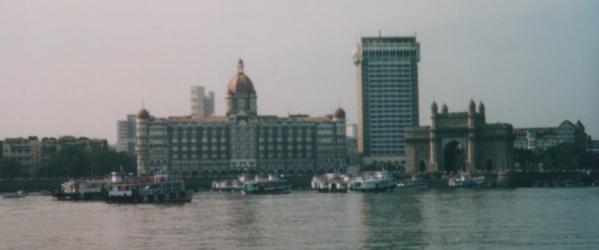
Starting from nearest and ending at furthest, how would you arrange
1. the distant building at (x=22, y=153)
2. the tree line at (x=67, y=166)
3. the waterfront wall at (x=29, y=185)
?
1. the waterfront wall at (x=29, y=185)
2. the tree line at (x=67, y=166)
3. the distant building at (x=22, y=153)

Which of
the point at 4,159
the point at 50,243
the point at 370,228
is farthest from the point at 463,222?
the point at 4,159

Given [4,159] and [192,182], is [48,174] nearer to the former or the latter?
[4,159]

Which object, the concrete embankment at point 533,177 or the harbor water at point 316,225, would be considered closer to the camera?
the harbor water at point 316,225

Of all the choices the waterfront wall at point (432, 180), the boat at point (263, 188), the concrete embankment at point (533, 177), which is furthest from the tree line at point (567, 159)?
the boat at point (263, 188)

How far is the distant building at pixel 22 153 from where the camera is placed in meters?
194

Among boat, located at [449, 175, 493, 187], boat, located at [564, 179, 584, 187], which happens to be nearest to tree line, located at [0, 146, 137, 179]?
boat, located at [449, 175, 493, 187]

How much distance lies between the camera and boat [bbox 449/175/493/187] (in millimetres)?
156250

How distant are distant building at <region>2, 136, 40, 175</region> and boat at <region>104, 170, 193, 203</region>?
274 ft

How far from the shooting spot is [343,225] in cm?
7488

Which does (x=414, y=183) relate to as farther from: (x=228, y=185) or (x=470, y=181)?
(x=228, y=185)

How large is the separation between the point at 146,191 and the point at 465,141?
3122 inches

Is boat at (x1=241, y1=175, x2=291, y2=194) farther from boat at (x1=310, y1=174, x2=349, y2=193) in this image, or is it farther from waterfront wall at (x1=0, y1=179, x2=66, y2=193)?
waterfront wall at (x1=0, y1=179, x2=66, y2=193)

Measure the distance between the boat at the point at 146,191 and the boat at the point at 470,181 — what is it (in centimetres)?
5508

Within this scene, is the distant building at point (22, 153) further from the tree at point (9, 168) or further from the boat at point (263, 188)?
the boat at point (263, 188)
